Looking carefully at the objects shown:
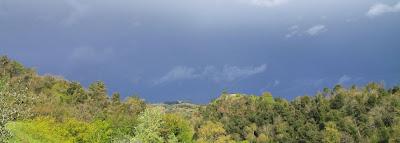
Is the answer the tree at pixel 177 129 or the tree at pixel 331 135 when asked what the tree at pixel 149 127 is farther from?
the tree at pixel 331 135

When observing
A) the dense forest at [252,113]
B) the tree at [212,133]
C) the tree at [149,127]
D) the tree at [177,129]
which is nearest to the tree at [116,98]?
the dense forest at [252,113]

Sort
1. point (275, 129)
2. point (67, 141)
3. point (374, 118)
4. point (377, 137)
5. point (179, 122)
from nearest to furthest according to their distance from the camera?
point (67, 141) < point (179, 122) < point (377, 137) < point (374, 118) < point (275, 129)

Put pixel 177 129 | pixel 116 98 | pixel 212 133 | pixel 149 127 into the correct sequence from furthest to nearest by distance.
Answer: pixel 116 98, pixel 212 133, pixel 177 129, pixel 149 127

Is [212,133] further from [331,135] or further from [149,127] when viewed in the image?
[149,127]

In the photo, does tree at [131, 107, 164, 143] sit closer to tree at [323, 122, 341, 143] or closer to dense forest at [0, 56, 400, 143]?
dense forest at [0, 56, 400, 143]

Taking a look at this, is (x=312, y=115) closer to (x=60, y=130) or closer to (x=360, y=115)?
(x=360, y=115)

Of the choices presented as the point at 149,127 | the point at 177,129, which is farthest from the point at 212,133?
the point at 149,127

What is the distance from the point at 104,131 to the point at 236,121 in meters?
76.7

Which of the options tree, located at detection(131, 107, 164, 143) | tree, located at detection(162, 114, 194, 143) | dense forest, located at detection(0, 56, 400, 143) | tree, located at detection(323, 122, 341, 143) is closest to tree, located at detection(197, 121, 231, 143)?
dense forest, located at detection(0, 56, 400, 143)

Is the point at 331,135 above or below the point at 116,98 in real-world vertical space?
below

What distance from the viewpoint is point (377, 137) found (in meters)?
159

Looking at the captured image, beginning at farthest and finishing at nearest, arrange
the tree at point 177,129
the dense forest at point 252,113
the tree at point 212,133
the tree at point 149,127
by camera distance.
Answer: the tree at point 212,133 → the dense forest at point 252,113 → the tree at point 177,129 → the tree at point 149,127

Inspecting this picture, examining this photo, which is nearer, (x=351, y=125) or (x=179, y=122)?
(x=179, y=122)

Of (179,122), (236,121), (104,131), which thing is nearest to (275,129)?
(236,121)
